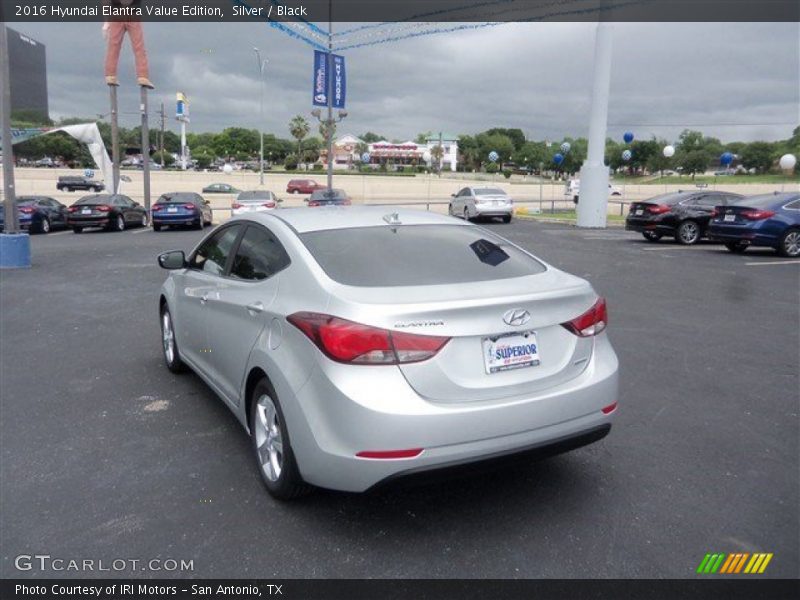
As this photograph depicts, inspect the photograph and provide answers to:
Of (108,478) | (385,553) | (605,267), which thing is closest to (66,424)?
(108,478)

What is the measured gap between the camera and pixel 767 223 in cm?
1457

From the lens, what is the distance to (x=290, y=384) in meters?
3.25

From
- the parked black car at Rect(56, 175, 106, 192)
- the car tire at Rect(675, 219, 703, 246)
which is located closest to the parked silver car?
the car tire at Rect(675, 219, 703, 246)

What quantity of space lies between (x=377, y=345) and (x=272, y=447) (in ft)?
3.58

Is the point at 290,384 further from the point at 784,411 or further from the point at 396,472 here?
the point at 784,411

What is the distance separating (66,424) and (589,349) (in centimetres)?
380

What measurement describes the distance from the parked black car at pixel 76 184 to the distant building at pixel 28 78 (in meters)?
13.0

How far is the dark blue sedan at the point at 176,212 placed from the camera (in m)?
23.7

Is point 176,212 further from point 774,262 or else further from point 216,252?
point 216,252

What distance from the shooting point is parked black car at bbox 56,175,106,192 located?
54.0m

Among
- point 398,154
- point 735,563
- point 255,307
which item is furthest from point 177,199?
point 398,154

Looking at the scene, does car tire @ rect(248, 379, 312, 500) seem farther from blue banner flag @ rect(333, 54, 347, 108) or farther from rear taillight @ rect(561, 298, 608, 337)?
blue banner flag @ rect(333, 54, 347, 108)

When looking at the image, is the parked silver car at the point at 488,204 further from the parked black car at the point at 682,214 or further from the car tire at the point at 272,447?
the car tire at the point at 272,447

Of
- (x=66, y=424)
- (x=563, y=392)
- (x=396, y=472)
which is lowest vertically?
(x=66, y=424)
